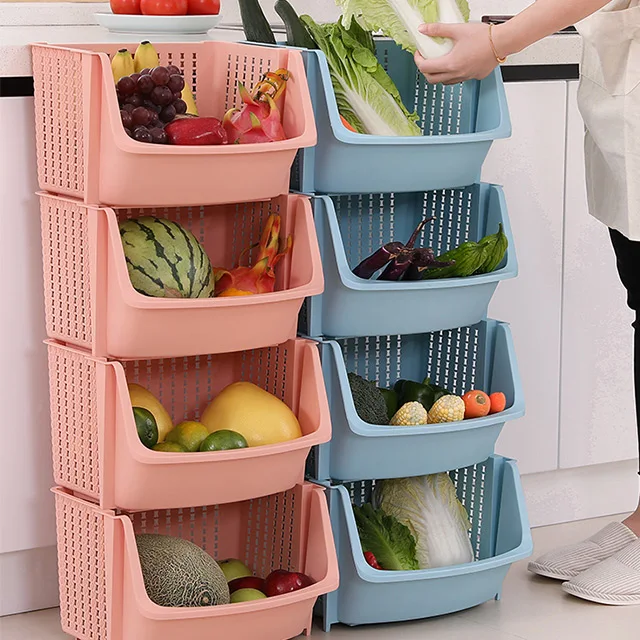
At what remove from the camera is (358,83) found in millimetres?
2186

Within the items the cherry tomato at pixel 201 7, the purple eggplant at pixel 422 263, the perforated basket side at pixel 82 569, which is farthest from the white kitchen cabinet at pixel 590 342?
the perforated basket side at pixel 82 569

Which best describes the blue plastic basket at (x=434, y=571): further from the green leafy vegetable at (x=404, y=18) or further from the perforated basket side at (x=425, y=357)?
the green leafy vegetable at (x=404, y=18)

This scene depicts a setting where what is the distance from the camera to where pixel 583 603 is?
2.32m

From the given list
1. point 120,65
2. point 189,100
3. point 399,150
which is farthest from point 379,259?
point 120,65

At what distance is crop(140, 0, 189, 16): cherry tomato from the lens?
2.43 m

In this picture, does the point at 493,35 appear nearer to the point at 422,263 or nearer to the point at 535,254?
the point at 422,263

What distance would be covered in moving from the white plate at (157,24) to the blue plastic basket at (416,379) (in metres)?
0.65

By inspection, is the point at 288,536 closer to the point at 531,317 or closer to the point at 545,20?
the point at 531,317

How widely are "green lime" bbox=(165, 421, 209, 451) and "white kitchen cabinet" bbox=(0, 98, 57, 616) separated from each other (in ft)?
0.89

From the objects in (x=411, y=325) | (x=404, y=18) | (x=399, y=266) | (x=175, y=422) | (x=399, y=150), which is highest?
(x=404, y=18)

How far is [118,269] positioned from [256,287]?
28cm

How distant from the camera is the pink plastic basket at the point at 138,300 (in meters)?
1.90

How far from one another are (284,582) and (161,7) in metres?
1.08

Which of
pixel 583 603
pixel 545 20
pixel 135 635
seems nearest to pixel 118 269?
pixel 135 635
